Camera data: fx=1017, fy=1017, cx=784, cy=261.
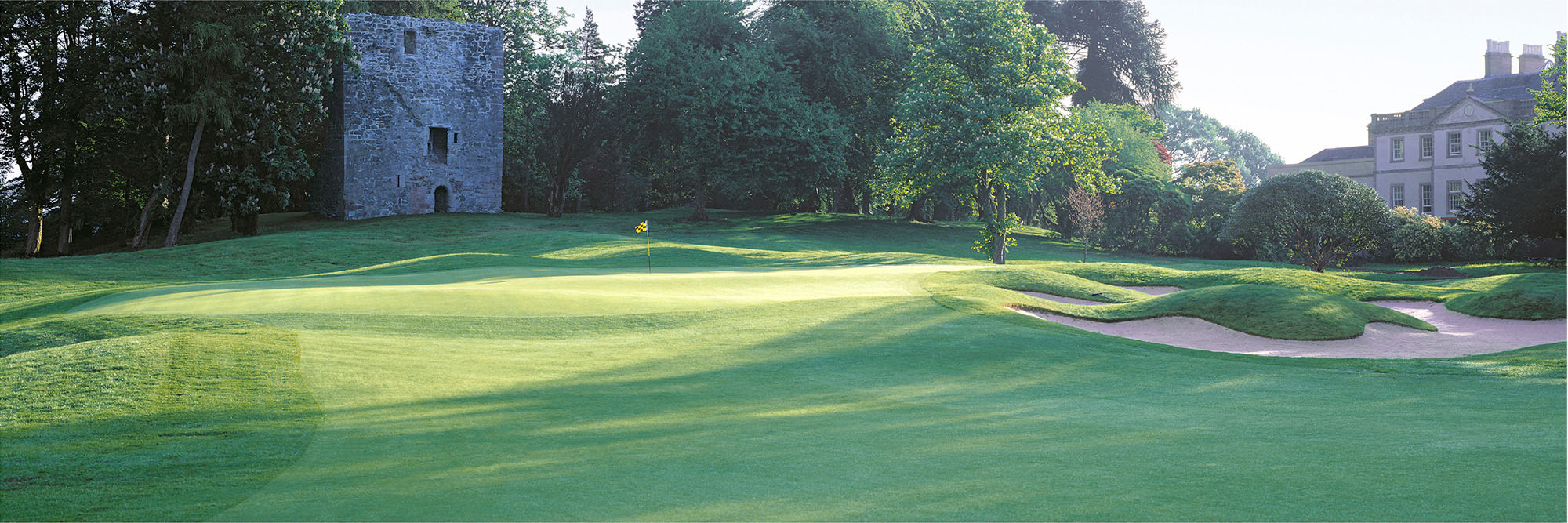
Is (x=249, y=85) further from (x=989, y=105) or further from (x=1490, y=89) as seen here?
(x=1490, y=89)

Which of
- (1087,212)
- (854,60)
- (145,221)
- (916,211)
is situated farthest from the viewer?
(916,211)

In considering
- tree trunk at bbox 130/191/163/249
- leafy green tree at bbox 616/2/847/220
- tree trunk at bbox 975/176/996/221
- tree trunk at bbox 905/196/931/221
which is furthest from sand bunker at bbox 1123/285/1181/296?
tree trunk at bbox 130/191/163/249

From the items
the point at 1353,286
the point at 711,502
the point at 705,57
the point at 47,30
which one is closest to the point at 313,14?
the point at 47,30

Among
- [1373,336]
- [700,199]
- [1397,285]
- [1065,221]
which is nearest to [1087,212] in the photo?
[1065,221]

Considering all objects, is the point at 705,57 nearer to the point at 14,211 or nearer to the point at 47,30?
the point at 47,30

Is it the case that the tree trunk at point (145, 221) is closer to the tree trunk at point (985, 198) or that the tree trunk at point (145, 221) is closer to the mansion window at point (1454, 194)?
the tree trunk at point (985, 198)

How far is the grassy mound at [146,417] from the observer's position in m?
6.86

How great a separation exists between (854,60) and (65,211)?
1464 inches

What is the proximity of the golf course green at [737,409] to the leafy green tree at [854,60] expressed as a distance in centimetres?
3304

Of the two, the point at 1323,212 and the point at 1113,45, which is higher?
the point at 1113,45

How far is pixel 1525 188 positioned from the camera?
3591 cm

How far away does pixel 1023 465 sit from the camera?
23.8 feet

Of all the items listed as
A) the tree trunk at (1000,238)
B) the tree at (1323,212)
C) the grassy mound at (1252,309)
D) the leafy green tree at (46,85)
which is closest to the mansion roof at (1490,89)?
the tree at (1323,212)

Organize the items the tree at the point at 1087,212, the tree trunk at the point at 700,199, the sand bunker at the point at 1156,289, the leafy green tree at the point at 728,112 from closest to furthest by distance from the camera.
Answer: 1. the sand bunker at the point at 1156,289
2. the tree at the point at 1087,212
3. the leafy green tree at the point at 728,112
4. the tree trunk at the point at 700,199
